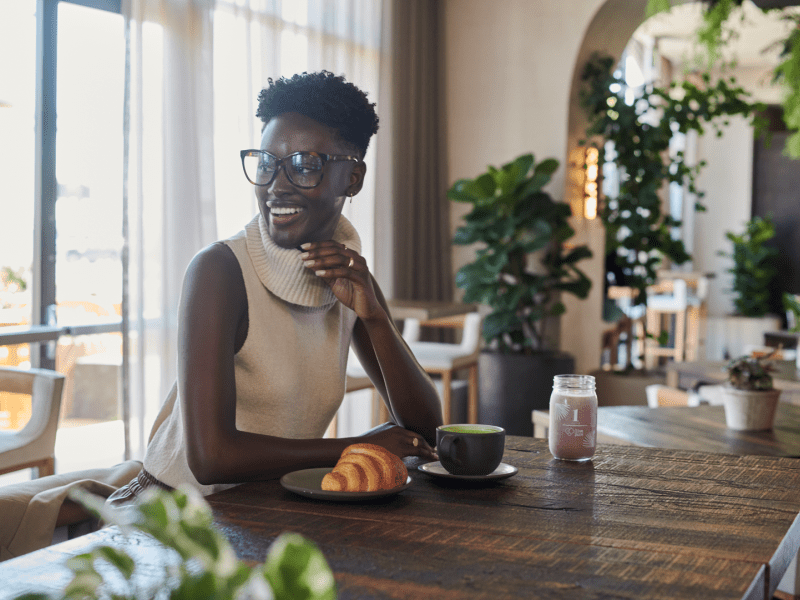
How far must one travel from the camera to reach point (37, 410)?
2.18 metres

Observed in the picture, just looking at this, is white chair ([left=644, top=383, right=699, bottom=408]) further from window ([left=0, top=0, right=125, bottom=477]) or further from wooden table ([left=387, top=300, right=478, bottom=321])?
window ([left=0, top=0, right=125, bottom=477])

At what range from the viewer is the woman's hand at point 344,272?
1.31 m

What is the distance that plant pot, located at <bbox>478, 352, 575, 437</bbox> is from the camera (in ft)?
14.5

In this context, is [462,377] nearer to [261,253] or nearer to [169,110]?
[169,110]

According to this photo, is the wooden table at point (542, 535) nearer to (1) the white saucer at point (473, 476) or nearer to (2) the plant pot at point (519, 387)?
(1) the white saucer at point (473, 476)

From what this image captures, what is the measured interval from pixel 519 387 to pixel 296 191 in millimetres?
3327

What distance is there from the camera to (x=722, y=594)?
67cm

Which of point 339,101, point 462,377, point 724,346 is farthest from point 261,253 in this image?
point 724,346

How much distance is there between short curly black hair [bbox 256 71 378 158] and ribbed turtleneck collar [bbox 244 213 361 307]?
198 mm

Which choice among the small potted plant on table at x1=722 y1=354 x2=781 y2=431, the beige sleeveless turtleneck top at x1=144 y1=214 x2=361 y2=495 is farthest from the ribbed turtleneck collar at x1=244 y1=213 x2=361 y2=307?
the small potted plant on table at x1=722 y1=354 x2=781 y2=431

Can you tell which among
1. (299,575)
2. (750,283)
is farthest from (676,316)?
(299,575)

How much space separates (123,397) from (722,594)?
9.63ft

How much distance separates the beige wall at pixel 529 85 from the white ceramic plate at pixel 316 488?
4.18 metres

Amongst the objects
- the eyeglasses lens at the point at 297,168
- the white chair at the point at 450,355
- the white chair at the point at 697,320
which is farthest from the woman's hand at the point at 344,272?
the white chair at the point at 697,320
